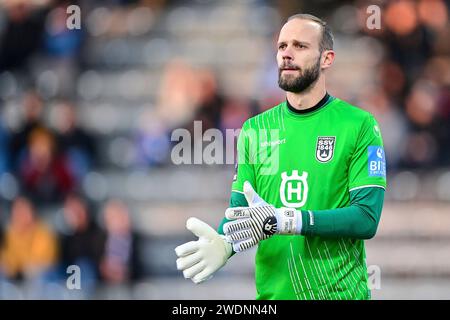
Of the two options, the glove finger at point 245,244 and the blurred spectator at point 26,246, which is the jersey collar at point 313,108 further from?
the blurred spectator at point 26,246

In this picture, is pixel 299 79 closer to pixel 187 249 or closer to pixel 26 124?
pixel 187 249

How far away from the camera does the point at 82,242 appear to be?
29.0 ft

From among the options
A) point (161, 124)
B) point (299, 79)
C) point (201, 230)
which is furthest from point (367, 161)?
point (161, 124)

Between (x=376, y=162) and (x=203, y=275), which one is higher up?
(x=376, y=162)

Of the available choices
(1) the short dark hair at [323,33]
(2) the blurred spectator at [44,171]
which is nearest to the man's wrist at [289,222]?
(1) the short dark hair at [323,33]

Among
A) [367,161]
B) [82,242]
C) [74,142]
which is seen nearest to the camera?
[367,161]

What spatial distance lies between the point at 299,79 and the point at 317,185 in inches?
20.1

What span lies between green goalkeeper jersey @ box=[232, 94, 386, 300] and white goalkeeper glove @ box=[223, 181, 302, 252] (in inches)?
10.8

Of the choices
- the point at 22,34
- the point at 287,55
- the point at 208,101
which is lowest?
the point at 287,55

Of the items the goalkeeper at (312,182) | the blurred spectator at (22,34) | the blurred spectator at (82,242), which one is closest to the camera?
the goalkeeper at (312,182)

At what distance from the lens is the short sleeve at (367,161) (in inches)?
154

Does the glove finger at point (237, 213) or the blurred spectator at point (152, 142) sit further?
the blurred spectator at point (152, 142)

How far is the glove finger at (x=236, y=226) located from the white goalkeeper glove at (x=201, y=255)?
0.06 metres

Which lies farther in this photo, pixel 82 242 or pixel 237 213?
pixel 82 242
